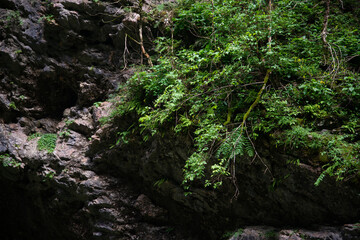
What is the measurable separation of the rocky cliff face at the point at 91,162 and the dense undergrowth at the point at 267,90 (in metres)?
0.37

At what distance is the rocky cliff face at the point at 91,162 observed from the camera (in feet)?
12.3

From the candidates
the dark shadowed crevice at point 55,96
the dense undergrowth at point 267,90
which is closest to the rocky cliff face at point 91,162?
the dark shadowed crevice at point 55,96

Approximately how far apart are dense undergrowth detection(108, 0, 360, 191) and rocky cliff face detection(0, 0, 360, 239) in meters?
0.37

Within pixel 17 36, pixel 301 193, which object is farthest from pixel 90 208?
pixel 17 36

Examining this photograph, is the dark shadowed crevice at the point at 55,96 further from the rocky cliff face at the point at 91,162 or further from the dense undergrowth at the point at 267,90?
the dense undergrowth at the point at 267,90

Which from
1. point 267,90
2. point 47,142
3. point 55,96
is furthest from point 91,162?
point 267,90

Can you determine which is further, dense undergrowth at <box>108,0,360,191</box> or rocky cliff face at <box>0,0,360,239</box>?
rocky cliff face at <box>0,0,360,239</box>

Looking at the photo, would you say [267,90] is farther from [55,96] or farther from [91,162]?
[55,96]

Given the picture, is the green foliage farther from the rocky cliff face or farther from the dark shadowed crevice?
the dark shadowed crevice

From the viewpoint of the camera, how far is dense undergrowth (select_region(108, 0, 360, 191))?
3371 mm

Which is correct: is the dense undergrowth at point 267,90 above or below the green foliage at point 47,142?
above

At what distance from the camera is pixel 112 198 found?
5617 mm

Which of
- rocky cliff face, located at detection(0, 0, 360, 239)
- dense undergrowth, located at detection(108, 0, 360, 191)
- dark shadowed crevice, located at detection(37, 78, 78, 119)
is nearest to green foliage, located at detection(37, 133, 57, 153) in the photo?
rocky cliff face, located at detection(0, 0, 360, 239)

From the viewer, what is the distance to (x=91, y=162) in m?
6.04
